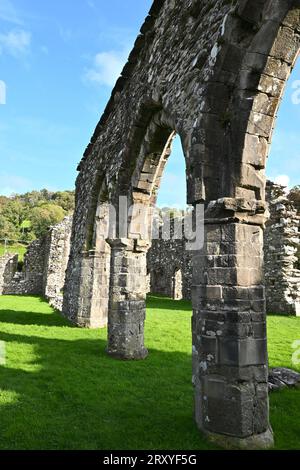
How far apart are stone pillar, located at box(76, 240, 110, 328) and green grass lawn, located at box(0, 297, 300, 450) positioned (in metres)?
1.66

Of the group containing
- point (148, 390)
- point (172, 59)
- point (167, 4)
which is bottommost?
point (148, 390)

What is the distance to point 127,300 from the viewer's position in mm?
7707

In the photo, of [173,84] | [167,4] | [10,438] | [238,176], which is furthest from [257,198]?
[167,4]

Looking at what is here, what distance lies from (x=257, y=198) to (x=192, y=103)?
167 centimetres

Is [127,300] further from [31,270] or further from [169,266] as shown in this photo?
[31,270]

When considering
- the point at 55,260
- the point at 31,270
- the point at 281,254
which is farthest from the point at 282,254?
the point at 31,270

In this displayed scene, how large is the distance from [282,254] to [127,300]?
7.83 metres

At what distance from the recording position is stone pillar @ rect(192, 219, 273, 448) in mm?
3705

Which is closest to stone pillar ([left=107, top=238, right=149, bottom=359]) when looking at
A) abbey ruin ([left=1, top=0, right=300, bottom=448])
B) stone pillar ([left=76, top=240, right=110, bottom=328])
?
abbey ruin ([left=1, top=0, right=300, bottom=448])

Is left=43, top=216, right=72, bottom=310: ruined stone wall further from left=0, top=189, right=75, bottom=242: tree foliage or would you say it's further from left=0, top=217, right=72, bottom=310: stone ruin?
left=0, top=189, right=75, bottom=242: tree foliage
